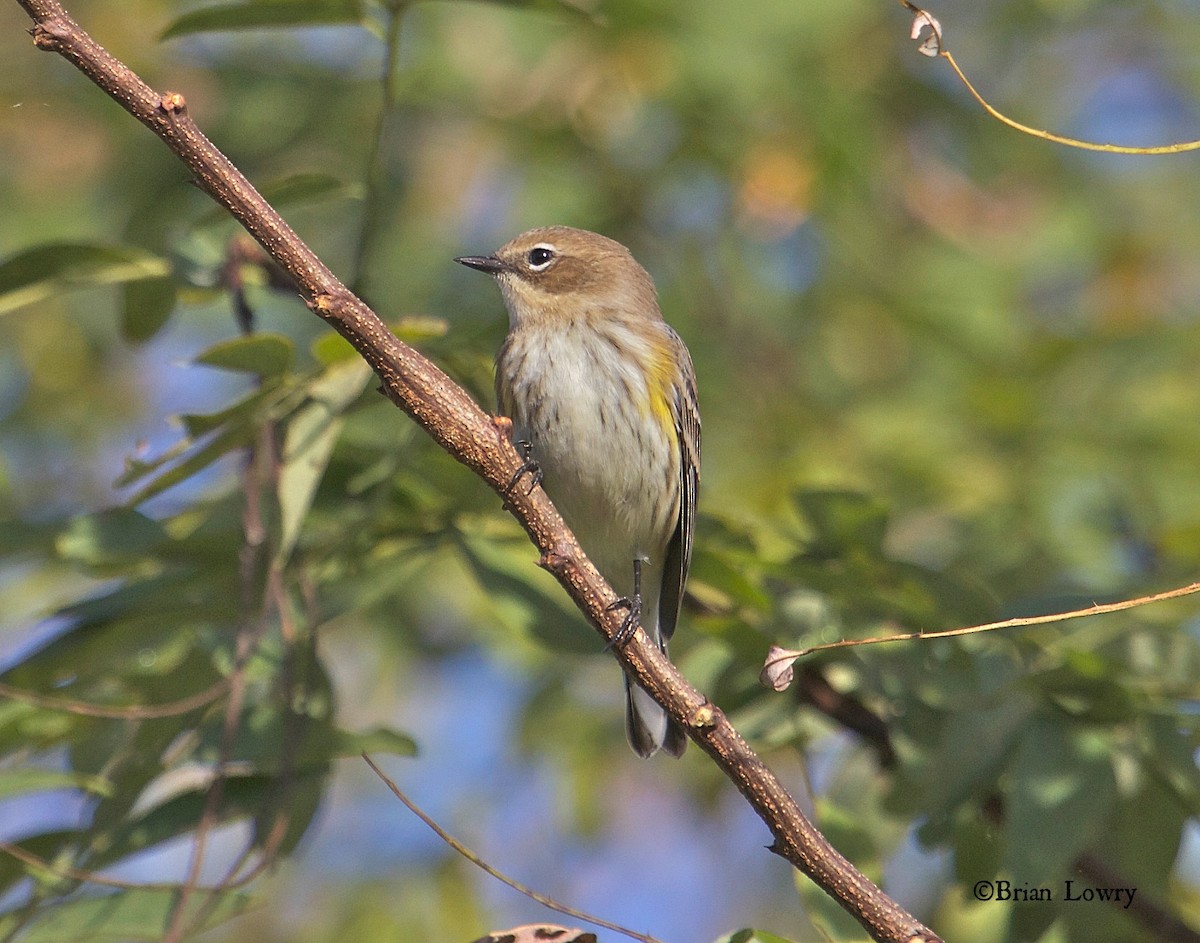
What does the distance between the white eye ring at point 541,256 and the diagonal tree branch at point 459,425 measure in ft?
8.23

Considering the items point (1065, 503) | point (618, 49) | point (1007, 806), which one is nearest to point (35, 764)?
point (1007, 806)

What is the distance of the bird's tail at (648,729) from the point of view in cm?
422

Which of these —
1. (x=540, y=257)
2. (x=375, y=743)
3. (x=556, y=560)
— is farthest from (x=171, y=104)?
(x=540, y=257)

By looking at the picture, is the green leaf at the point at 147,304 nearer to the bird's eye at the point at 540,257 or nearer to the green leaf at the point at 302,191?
the green leaf at the point at 302,191

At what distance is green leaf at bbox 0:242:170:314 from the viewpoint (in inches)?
131

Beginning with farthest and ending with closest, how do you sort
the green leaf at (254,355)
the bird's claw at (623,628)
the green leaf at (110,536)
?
the green leaf at (110,536), the green leaf at (254,355), the bird's claw at (623,628)

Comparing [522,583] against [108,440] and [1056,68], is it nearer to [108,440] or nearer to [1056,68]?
[108,440]

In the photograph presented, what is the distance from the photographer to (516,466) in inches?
97.6

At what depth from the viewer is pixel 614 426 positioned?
4430 mm

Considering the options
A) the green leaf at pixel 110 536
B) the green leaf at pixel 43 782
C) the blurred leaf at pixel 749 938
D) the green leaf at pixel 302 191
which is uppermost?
the green leaf at pixel 302 191

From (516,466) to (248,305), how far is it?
1.62 metres

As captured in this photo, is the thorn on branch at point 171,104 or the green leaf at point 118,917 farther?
the green leaf at point 118,917

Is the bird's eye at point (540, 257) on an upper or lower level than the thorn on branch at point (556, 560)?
lower

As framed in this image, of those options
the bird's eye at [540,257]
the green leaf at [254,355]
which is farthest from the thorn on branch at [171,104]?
the bird's eye at [540,257]
